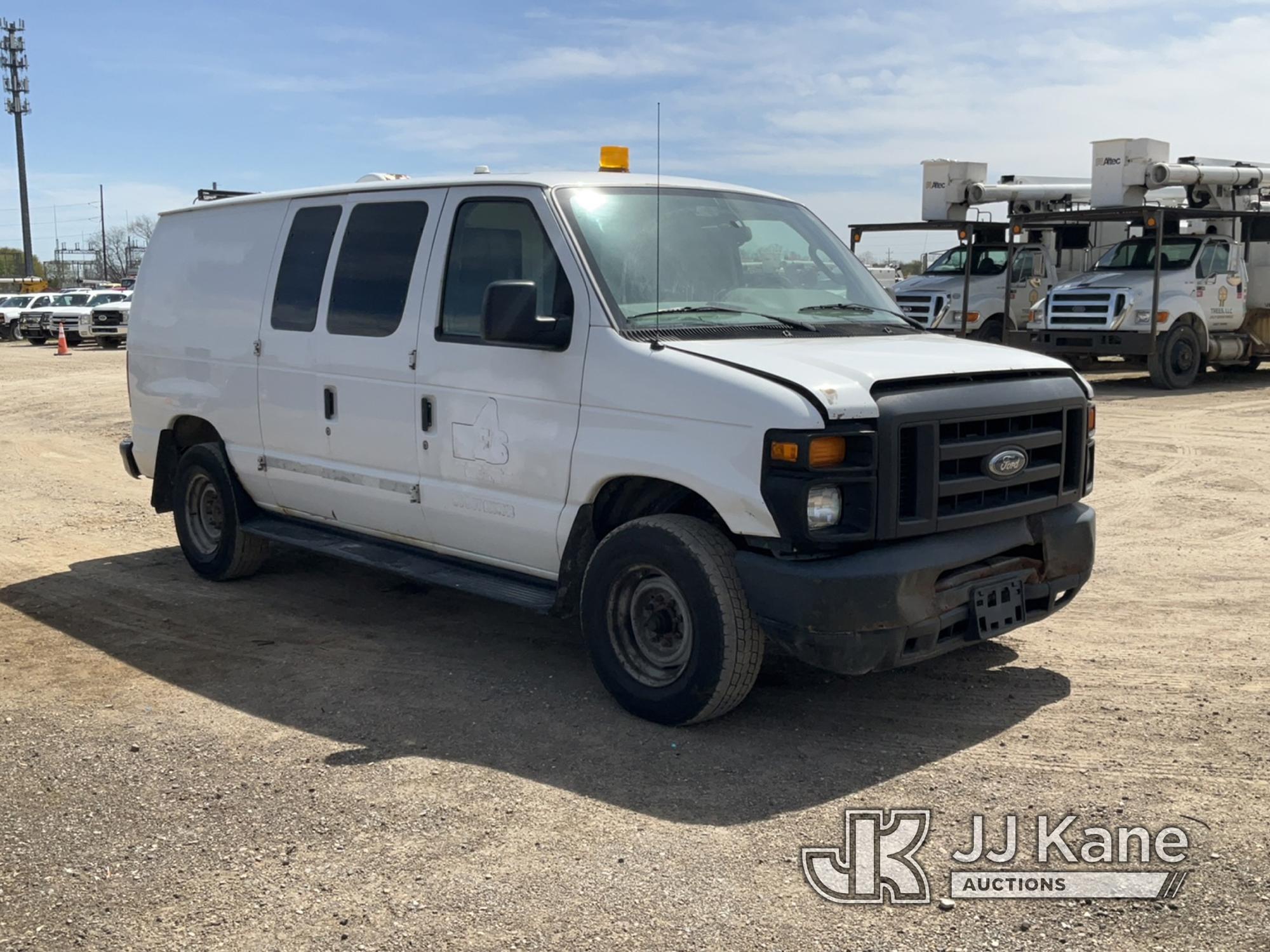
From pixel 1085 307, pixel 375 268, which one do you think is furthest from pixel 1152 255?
pixel 375 268

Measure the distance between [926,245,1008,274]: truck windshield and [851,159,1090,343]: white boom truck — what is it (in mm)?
12

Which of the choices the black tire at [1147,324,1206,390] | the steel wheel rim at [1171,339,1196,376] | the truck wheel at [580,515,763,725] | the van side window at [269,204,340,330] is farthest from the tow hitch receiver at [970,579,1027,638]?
the steel wheel rim at [1171,339,1196,376]

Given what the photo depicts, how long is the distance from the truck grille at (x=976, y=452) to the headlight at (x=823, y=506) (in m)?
0.16

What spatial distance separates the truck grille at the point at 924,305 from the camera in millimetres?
22406

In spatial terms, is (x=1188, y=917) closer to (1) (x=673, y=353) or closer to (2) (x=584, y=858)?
(2) (x=584, y=858)

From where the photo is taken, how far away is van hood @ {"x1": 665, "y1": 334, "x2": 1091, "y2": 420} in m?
4.56

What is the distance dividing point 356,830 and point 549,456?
1.83m

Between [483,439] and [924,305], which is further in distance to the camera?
[924,305]

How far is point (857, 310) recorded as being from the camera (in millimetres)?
5879

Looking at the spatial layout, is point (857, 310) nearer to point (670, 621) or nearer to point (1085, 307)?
point (670, 621)

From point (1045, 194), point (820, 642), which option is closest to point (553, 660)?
point (820, 642)

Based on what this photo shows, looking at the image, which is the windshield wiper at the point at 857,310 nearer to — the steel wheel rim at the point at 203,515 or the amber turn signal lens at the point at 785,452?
the amber turn signal lens at the point at 785,452

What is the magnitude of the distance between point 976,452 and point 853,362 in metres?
0.58

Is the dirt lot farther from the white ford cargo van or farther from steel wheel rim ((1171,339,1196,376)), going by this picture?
steel wheel rim ((1171,339,1196,376))
